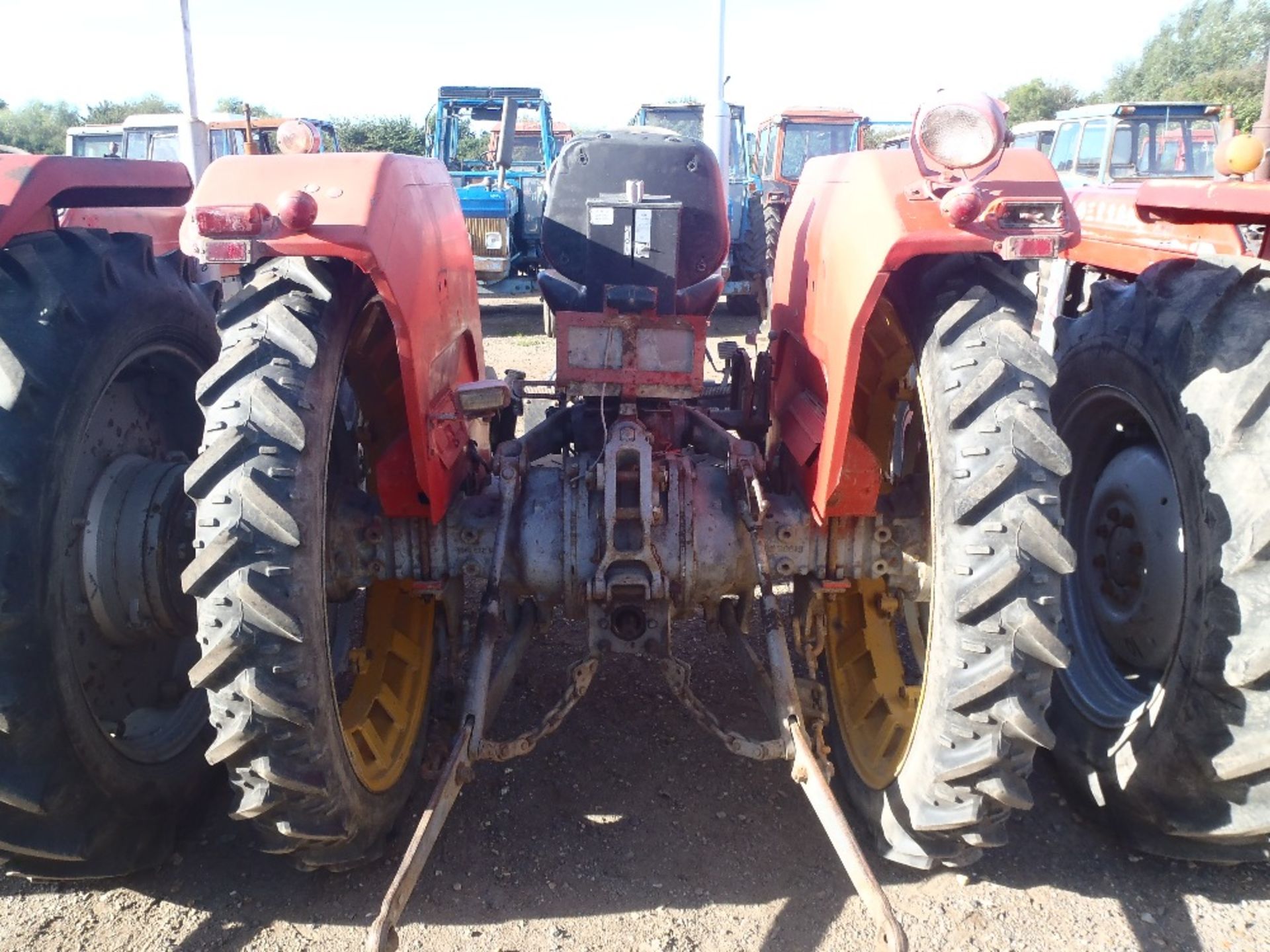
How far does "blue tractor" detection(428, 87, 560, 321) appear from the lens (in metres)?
10.0

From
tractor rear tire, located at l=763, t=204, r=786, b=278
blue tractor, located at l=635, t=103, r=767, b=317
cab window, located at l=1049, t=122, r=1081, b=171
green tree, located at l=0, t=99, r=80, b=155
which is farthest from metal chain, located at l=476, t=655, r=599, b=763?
green tree, located at l=0, t=99, r=80, b=155

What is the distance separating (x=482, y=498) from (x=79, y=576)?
1056 millimetres

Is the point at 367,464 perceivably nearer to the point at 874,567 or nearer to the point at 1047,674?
the point at 874,567

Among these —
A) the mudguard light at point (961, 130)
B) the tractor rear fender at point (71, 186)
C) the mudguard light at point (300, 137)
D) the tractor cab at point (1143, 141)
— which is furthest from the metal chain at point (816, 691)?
the tractor cab at point (1143, 141)

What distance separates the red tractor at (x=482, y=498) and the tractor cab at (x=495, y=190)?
6.38 metres

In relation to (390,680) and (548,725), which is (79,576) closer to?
(390,680)

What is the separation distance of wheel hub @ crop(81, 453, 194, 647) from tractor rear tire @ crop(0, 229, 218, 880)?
0.06 feet

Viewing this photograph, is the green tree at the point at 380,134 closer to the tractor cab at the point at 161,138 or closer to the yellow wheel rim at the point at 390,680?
the tractor cab at the point at 161,138

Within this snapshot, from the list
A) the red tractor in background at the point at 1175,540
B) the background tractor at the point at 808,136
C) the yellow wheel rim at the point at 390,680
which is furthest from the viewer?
the background tractor at the point at 808,136

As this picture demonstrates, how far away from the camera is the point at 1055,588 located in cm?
207

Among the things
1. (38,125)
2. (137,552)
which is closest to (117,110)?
(38,125)

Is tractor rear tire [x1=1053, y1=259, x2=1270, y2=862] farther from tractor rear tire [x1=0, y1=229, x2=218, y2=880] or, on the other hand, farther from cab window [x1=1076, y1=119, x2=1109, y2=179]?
cab window [x1=1076, y1=119, x2=1109, y2=179]

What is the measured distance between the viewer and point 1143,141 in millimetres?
10266

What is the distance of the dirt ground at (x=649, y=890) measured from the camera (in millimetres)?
2367
